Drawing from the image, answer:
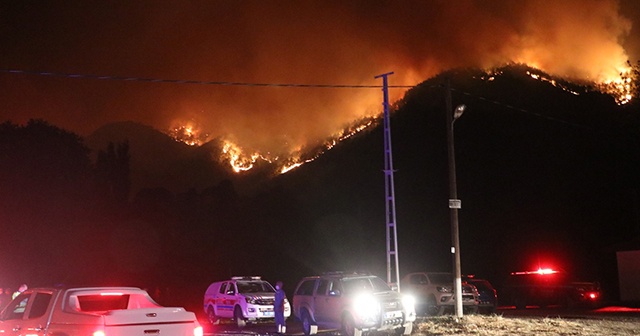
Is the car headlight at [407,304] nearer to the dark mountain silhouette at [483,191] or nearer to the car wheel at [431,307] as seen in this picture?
the car wheel at [431,307]

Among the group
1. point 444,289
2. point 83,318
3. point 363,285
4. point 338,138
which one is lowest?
point 444,289

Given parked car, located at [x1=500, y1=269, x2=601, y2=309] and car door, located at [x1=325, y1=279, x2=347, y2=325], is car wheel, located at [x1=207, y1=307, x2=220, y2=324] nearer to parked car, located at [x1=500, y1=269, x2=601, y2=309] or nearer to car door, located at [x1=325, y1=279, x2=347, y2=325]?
car door, located at [x1=325, y1=279, x2=347, y2=325]

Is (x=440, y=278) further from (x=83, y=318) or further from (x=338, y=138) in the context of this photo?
(x=338, y=138)

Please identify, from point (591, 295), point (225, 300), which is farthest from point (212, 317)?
point (591, 295)

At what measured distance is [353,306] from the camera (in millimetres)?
17906

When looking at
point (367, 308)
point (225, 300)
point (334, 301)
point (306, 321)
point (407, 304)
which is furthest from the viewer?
point (225, 300)

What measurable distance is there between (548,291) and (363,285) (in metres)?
15.1

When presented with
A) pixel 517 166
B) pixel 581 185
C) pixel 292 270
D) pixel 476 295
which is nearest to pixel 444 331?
pixel 476 295

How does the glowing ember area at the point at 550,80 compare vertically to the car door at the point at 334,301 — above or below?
above

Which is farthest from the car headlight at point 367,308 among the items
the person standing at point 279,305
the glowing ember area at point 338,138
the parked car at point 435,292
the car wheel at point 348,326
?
the glowing ember area at point 338,138

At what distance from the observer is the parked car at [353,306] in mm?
17672

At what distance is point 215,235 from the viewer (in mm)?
62625

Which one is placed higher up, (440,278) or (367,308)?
(440,278)

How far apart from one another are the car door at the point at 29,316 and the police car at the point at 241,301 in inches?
456
